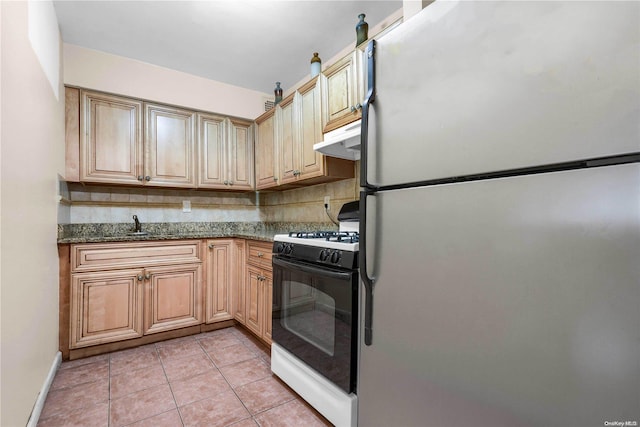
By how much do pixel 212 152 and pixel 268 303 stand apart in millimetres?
1716

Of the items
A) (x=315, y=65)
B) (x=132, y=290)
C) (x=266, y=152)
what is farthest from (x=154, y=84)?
(x=132, y=290)

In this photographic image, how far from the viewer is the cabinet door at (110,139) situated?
95.7 inches

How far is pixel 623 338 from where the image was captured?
0.62 m

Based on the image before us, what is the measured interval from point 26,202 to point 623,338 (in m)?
2.13

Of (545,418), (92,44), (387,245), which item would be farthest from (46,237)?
(545,418)

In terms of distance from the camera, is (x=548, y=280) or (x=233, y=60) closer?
(x=548, y=280)

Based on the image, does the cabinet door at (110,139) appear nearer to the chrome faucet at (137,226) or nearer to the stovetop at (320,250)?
the chrome faucet at (137,226)

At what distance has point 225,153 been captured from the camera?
304cm

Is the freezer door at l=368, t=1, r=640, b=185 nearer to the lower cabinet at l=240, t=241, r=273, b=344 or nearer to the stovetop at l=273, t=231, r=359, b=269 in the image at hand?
the stovetop at l=273, t=231, r=359, b=269

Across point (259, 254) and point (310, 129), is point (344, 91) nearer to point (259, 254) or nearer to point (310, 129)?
point (310, 129)

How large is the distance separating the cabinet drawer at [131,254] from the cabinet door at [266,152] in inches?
34.9

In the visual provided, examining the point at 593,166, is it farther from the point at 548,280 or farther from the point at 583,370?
the point at 583,370

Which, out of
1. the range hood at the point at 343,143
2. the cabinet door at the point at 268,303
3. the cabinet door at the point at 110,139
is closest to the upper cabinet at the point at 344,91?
the range hood at the point at 343,143

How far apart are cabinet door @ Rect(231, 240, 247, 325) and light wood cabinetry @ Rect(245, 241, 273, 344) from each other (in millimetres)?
98
